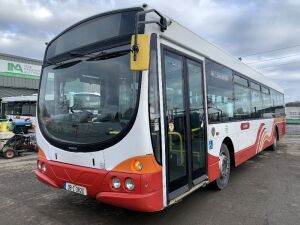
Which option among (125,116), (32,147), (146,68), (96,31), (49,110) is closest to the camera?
(146,68)

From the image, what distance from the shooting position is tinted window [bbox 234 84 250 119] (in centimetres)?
739

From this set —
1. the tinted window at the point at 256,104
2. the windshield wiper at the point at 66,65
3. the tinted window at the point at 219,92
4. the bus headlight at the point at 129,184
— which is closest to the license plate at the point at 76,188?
the bus headlight at the point at 129,184

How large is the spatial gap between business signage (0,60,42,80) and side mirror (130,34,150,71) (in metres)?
25.3

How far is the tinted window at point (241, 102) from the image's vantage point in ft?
24.3

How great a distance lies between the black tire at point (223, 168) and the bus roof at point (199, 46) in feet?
6.49

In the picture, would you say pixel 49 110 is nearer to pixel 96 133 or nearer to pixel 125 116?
pixel 96 133

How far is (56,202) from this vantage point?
556 cm

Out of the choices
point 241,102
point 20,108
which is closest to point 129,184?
point 241,102

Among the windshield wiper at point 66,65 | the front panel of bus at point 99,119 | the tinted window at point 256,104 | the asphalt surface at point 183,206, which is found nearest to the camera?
the front panel of bus at point 99,119

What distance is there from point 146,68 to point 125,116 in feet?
2.36

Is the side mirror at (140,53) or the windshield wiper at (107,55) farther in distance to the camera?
the windshield wiper at (107,55)

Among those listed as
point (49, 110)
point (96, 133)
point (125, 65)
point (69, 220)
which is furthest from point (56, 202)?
point (125, 65)

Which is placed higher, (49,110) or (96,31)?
(96,31)

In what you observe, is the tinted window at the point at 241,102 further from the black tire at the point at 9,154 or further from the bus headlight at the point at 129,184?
the black tire at the point at 9,154
